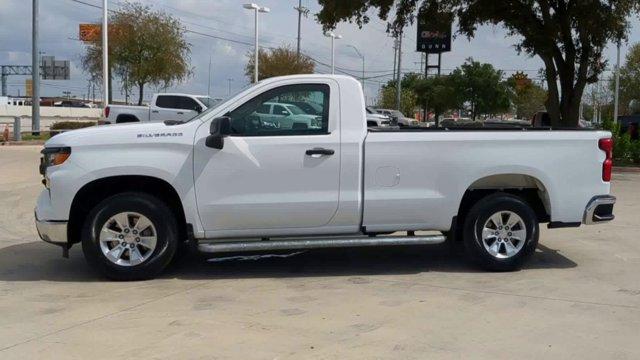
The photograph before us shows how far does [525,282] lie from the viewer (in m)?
6.70

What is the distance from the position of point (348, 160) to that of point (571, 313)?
97.8 inches

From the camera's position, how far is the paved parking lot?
15.8ft

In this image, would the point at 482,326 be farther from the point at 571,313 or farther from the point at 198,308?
the point at 198,308

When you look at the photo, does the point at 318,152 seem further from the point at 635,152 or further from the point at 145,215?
the point at 635,152

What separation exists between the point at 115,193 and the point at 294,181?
183cm

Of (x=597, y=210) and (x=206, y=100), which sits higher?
(x=206, y=100)

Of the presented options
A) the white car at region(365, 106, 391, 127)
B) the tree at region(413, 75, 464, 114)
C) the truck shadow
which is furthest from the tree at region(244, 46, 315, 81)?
the truck shadow

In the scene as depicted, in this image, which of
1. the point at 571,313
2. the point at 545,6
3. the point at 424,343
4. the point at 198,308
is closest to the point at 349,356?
the point at 424,343

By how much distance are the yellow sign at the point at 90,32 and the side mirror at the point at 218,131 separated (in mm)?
39347

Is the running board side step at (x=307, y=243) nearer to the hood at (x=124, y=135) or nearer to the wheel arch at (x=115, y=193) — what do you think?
the wheel arch at (x=115, y=193)

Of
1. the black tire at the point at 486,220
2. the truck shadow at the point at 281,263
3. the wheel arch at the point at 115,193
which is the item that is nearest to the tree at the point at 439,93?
the truck shadow at the point at 281,263

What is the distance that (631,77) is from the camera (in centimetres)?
6681

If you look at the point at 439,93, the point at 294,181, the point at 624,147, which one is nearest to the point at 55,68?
the point at 439,93

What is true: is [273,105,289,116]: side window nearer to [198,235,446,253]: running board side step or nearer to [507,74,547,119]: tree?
[198,235,446,253]: running board side step
